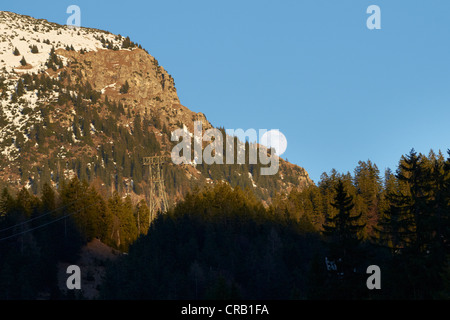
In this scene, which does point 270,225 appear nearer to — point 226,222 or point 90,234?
point 226,222

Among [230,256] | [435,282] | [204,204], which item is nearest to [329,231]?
[435,282]

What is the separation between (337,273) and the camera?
55.9 meters

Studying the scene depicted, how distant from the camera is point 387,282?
5784 centimetres

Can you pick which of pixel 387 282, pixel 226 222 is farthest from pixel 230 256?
pixel 387 282

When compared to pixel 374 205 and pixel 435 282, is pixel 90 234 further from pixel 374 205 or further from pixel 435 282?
pixel 435 282

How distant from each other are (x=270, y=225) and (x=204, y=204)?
13.8 m

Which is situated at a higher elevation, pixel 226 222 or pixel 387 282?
pixel 226 222

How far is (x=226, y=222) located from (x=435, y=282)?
5654 centimetres
